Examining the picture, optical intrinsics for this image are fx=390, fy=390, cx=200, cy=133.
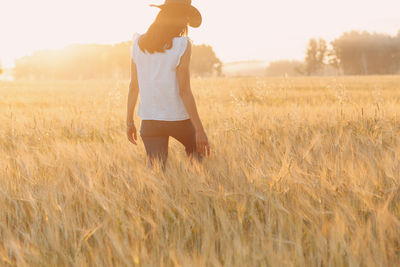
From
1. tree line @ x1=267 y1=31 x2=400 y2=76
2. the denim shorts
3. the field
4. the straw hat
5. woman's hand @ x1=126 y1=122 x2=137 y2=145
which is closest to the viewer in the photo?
the field

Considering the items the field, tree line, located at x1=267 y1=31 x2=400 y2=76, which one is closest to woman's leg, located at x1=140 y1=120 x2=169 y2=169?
the field

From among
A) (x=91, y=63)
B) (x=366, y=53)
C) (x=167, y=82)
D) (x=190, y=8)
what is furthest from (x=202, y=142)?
(x=91, y=63)

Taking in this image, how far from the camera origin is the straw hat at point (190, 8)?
8.41 ft

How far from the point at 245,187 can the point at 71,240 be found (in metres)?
0.85

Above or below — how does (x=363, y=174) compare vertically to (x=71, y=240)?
above

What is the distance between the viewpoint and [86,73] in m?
69.4

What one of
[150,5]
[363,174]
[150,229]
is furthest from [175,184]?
A: [150,5]

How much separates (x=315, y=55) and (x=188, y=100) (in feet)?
226

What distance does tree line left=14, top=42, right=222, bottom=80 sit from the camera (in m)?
67.7

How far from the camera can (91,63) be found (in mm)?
70812

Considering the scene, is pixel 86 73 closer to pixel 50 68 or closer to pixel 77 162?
pixel 50 68

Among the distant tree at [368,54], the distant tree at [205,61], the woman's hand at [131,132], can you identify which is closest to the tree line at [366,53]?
the distant tree at [368,54]

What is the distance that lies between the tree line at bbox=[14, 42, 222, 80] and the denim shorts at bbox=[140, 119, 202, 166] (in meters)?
62.1

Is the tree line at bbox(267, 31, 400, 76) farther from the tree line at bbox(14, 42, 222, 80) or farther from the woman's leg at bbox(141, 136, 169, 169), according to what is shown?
the woman's leg at bbox(141, 136, 169, 169)
